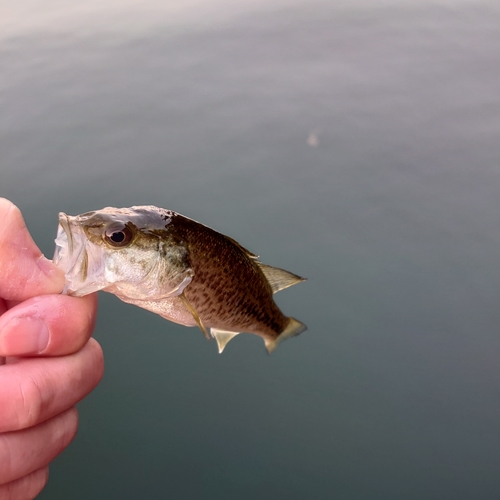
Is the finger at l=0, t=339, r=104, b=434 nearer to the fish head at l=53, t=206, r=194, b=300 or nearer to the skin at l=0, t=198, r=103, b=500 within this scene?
the skin at l=0, t=198, r=103, b=500

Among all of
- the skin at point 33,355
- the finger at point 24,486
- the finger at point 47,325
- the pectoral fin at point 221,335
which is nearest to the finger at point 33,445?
the skin at point 33,355

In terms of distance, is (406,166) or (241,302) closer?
(241,302)

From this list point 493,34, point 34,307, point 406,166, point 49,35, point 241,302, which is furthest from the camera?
point 49,35

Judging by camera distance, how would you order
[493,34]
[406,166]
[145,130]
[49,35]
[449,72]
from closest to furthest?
1. [406,166]
2. [145,130]
3. [449,72]
4. [493,34]
5. [49,35]

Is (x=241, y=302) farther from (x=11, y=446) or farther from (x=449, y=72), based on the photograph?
(x=449, y=72)

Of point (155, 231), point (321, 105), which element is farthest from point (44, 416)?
point (321, 105)

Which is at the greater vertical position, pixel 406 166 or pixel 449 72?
pixel 449 72

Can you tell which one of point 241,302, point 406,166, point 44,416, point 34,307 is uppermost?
point 34,307
